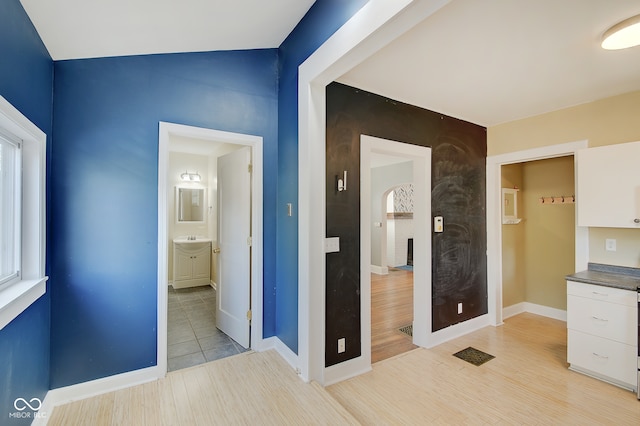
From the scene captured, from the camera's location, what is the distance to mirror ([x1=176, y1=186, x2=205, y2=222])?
5617 mm

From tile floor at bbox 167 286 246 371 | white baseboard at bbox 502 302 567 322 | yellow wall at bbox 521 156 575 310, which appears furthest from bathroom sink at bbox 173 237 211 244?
yellow wall at bbox 521 156 575 310

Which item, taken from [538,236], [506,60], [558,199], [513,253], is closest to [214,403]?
[506,60]

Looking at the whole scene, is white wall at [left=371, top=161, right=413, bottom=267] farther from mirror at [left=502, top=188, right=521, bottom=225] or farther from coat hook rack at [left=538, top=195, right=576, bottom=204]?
coat hook rack at [left=538, top=195, right=576, bottom=204]

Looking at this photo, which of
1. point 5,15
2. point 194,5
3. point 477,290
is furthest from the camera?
point 477,290

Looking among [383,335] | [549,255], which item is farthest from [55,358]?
[549,255]

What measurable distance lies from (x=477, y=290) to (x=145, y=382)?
3.71 m

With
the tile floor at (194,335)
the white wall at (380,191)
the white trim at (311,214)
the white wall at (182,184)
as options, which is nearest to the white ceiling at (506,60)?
the white trim at (311,214)

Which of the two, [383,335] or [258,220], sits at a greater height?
[258,220]

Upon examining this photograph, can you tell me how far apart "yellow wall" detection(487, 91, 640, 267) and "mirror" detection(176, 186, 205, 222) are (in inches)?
217

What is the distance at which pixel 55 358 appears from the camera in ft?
6.61

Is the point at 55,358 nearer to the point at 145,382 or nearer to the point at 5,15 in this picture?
the point at 145,382

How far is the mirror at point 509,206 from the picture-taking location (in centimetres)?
397

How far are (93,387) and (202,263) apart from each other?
3.43 m

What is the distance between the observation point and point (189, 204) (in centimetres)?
572
